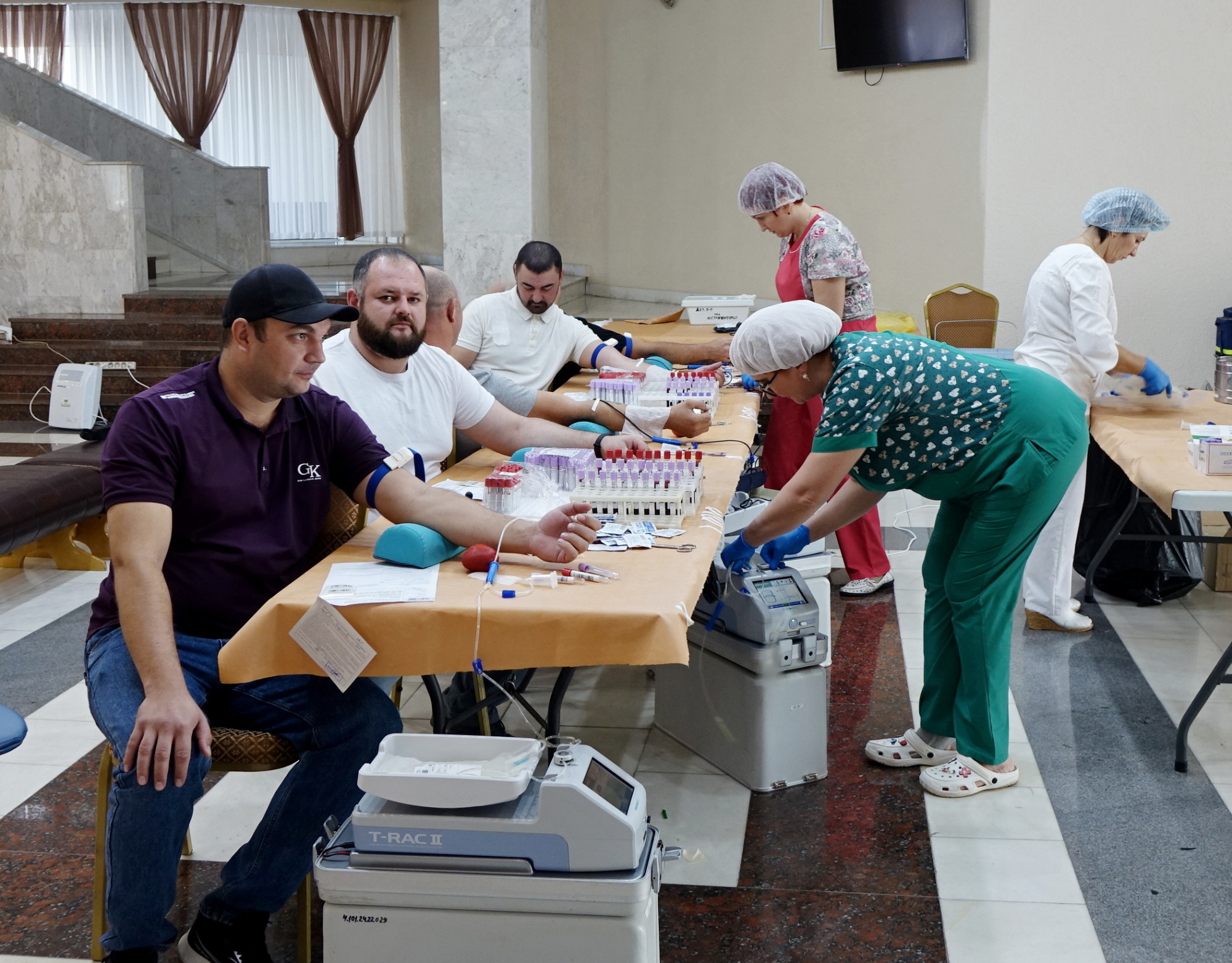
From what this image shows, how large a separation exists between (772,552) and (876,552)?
154 cm

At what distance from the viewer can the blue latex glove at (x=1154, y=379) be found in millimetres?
3975

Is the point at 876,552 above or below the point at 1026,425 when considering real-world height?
below

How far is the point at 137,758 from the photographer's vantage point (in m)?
1.87

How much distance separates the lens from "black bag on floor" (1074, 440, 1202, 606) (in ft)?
13.9

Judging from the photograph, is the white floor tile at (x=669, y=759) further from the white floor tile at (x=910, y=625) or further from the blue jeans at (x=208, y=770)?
the white floor tile at (x=910, y=625)

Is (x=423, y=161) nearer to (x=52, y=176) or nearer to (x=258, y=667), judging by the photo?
(x=52, y=176)

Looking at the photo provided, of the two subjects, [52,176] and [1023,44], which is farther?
[52,176]

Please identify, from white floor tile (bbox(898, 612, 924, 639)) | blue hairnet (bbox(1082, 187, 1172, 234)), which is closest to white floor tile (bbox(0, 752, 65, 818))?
white floor tile (bbox(898, 612, 924, 639))

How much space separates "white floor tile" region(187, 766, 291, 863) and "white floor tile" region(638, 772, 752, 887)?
855mm

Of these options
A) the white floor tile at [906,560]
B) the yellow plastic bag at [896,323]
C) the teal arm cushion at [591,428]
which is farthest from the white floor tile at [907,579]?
the yellow plastic bag at [896,323]

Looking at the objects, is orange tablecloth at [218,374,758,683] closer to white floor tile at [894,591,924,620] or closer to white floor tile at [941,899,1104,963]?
white floor tile at [941,899,1104,963]

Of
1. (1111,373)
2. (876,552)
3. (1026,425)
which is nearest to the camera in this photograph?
(1026,425)

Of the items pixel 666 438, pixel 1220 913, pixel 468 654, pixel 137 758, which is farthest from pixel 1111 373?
pixel 137 758

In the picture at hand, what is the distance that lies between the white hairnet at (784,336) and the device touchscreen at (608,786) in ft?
3.14
